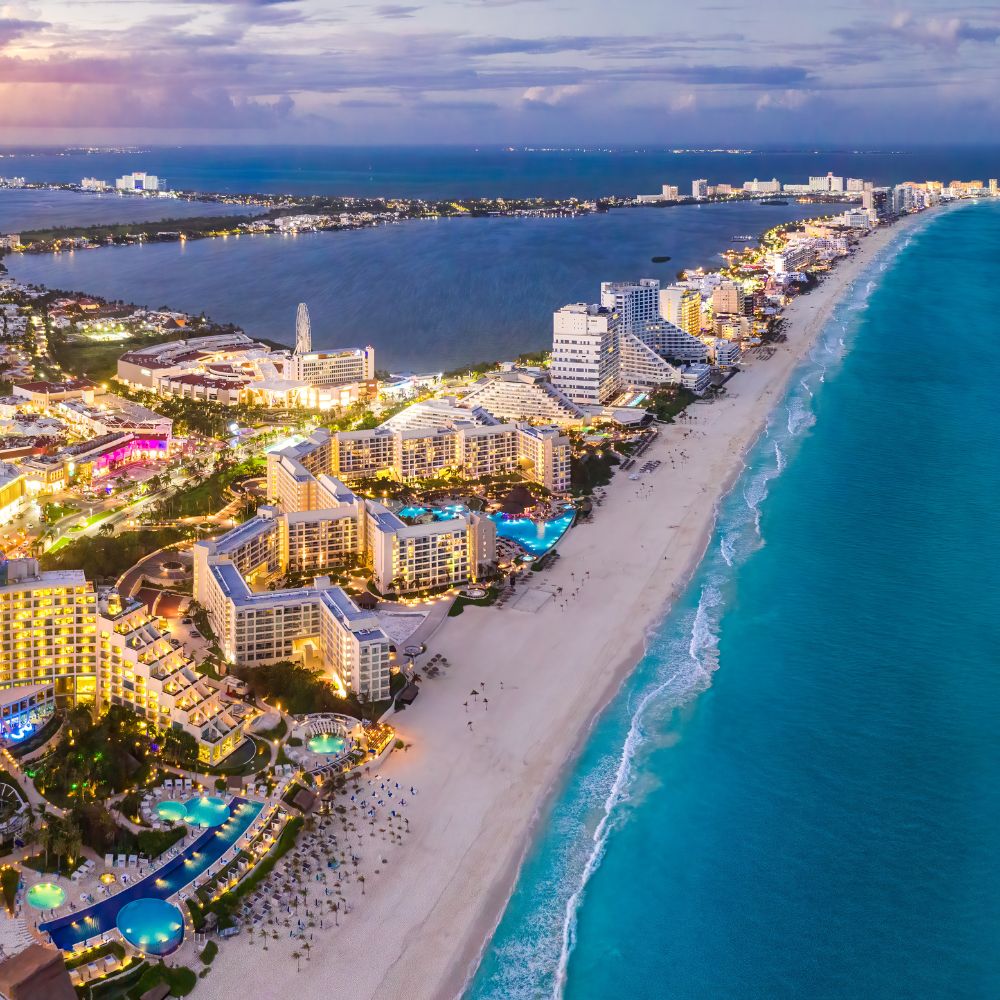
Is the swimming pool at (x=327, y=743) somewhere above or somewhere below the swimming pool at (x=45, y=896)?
above

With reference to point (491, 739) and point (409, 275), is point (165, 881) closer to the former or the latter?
point (491, 739)

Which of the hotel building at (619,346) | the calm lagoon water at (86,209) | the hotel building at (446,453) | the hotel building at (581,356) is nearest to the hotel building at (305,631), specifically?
the hotel building at (446,453)

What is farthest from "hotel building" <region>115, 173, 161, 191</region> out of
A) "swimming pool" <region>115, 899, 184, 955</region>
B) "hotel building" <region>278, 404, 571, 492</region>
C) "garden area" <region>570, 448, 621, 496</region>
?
"swimming pool" <region>115, 899, 184, 955</region>

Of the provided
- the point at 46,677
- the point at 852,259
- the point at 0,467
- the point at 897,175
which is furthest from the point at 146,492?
the point at 897,175

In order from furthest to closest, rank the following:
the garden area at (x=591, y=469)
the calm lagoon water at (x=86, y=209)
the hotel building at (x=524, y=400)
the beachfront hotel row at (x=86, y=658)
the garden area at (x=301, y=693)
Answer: the calm lagoon water at (x=86, y=209) < the hotel building at (x=524, y=400) < the garden area at (x=591, y=469) < the garden area at (x=301, y=693) < the beachfront hotel row at (x=86, y=658)

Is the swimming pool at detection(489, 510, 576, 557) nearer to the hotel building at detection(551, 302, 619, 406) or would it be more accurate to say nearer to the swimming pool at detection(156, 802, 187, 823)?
the swimming pool at detection(156, 802, 187, 823)

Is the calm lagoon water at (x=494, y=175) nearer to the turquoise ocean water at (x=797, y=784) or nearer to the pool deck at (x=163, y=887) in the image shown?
the turquoise ocean water at (x=797, y=784)
